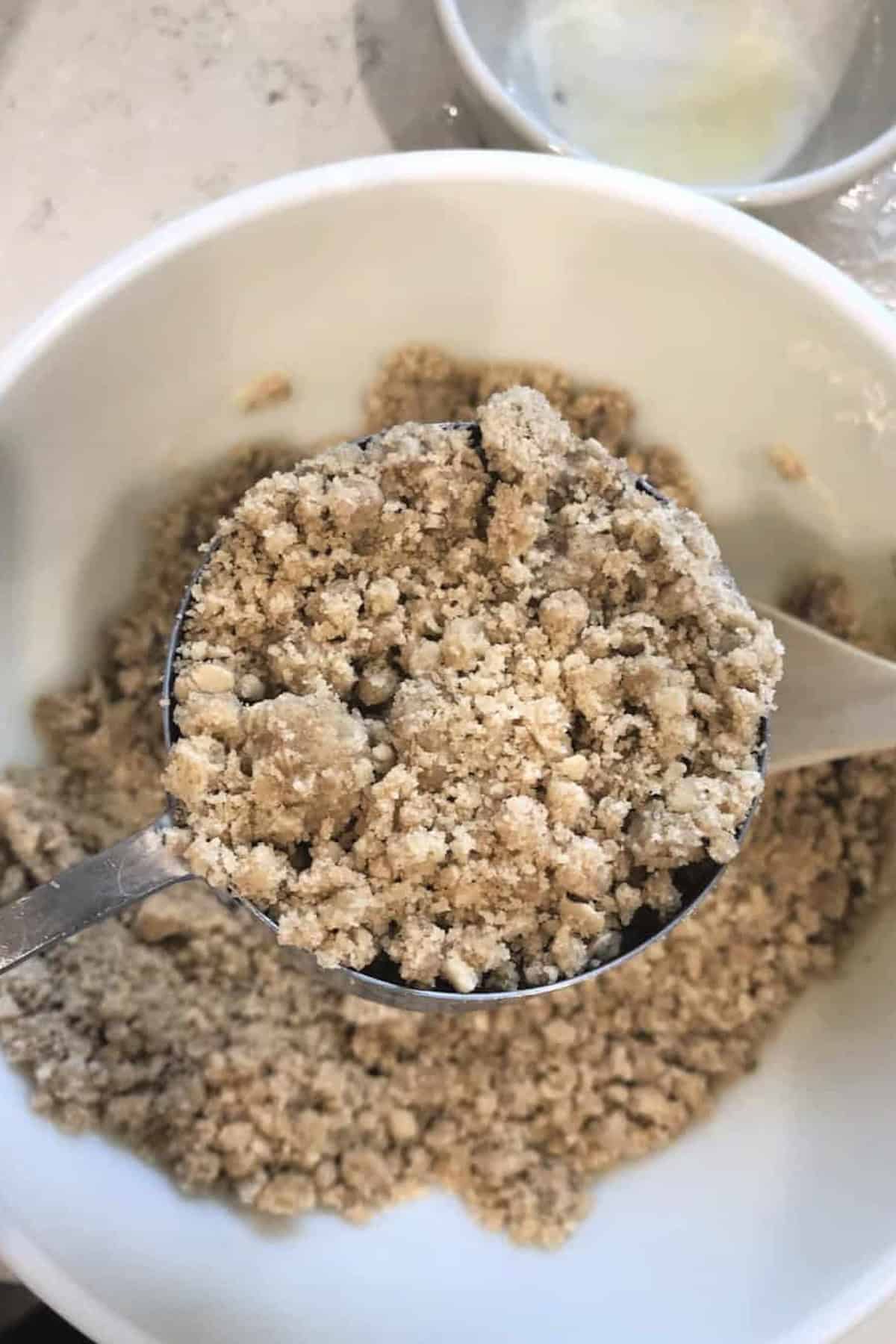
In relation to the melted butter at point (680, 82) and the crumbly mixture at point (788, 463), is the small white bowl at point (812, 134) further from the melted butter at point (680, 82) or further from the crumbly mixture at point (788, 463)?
the crumbly mixture at point (788, 463)

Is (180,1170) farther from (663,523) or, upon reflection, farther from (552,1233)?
(663,523)

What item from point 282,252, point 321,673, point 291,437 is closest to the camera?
point 321,673

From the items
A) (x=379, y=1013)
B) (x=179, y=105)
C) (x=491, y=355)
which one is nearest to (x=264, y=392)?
(x=491, y=355)

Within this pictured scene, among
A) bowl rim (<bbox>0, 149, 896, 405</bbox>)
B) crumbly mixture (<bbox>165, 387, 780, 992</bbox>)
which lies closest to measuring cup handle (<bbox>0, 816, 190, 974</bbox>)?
crumbly mixture (<bbox>165, 387, 780, 992</bbox>)

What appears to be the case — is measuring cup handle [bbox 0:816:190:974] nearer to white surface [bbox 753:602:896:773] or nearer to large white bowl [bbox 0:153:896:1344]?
large white bowl [bbox 0:153:896:1344]

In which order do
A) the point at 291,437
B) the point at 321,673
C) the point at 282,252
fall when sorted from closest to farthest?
the point at 321,673 → the point at 282,252 → the point at 291,437

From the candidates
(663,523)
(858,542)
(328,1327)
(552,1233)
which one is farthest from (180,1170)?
(858,542)

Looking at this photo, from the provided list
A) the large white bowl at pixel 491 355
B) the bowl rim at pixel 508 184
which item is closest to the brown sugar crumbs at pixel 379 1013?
the large white bowl at pixel 491 355
